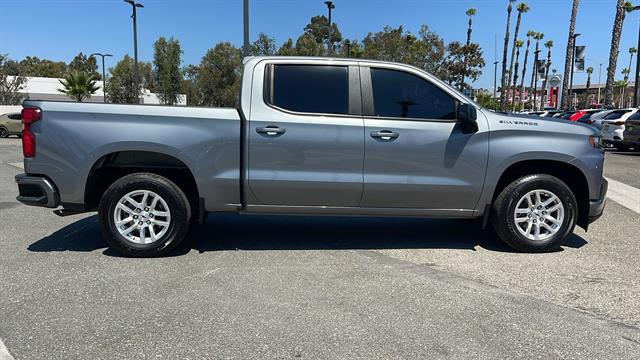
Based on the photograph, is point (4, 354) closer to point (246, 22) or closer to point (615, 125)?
point (246, 22)

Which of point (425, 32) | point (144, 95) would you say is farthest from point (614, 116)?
point (144, 95)

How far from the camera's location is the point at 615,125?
17.8m

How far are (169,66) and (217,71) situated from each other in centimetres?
546

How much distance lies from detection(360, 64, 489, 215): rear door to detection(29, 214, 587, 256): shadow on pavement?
2.52ft

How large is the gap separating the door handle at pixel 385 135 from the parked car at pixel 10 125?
30370mm

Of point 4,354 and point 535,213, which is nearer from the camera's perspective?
point 4,354

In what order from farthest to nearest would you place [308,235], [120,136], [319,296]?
[308,235]
[120,136]
[319,296]

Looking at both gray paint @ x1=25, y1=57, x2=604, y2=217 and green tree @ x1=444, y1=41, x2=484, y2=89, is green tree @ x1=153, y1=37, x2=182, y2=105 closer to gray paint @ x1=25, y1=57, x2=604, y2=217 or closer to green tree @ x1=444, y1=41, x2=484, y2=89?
green tree @ x1=444, y1=41, x2=484, y2=89

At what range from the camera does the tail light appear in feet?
16.4

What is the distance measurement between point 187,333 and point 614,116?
62.7ft

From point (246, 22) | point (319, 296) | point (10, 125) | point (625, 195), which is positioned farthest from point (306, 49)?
point (319, 296)

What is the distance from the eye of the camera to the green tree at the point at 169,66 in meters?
44.8

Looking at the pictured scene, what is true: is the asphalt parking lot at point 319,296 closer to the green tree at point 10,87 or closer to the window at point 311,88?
the window at point 311,88

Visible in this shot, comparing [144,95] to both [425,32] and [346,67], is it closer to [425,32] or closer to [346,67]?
[425,32]
